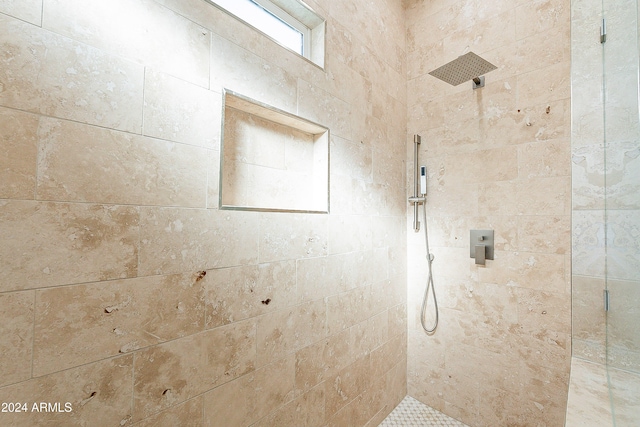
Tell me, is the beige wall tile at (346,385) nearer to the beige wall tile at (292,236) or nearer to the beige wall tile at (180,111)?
the beige wall tile at (292,236)

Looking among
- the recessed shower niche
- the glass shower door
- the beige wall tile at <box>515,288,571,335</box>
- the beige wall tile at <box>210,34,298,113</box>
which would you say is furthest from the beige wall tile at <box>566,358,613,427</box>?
the beige wall tile at <box>210,34,298,113</box>

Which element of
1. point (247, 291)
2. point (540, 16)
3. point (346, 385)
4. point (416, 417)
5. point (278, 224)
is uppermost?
point (540, 16)

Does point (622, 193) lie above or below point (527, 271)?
above

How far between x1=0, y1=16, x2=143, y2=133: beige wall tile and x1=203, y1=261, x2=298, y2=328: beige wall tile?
1.88 ft

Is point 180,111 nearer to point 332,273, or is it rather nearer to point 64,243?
point 64,243

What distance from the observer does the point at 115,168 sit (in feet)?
2.64

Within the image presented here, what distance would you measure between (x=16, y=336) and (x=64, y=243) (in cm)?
23

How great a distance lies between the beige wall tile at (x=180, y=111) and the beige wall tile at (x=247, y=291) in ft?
1.58

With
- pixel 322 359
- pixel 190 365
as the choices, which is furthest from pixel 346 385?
pixel 190 365

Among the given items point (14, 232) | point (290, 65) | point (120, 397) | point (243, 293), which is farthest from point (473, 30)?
point (120, 397)

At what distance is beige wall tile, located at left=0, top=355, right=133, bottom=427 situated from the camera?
0.67m

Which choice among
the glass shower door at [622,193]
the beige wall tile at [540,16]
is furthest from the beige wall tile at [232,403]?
the beige wall tile at [540,16]

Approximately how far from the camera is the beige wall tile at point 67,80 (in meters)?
0.67

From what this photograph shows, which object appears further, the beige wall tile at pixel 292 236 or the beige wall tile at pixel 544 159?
the beige wall tile at pixel 544 159
